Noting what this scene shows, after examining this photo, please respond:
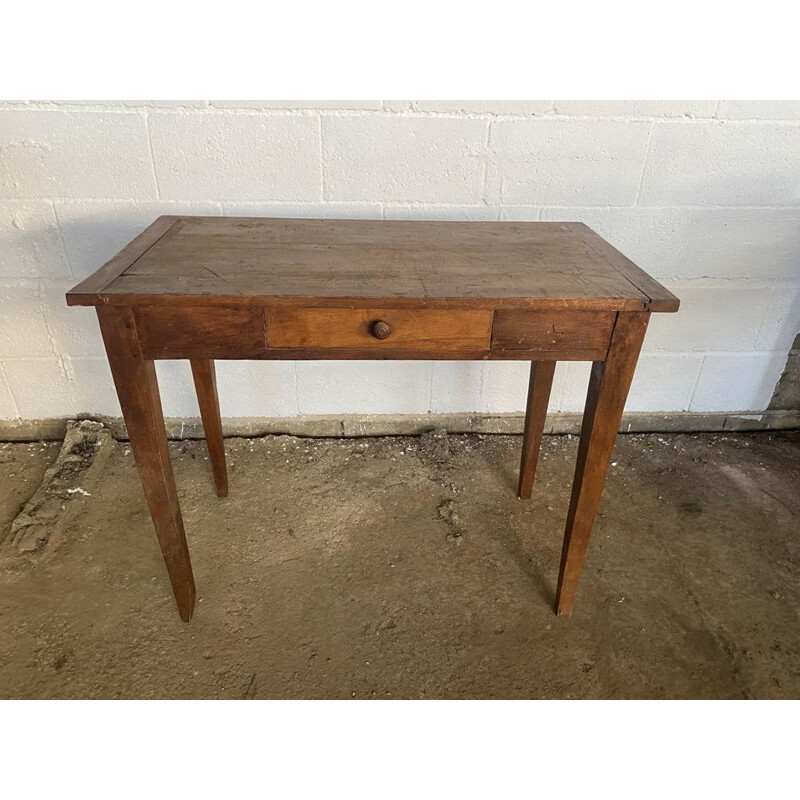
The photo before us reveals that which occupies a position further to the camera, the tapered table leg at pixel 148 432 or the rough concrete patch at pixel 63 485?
the rough concrete patch at pixel 63 485

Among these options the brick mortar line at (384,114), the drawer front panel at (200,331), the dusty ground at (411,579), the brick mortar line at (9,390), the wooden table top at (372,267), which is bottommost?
the dusty ground at (411,579)

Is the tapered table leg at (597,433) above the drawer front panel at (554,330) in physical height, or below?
below

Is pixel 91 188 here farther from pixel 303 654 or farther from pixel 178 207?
pixel 303 654

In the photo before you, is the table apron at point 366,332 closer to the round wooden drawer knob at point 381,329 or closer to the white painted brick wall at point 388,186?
the round wooden drawer knob at point 381,329

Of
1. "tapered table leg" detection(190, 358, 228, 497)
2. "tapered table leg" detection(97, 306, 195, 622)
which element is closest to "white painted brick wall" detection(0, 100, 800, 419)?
"tapered table leg" detection(190, 358, 228, 497)

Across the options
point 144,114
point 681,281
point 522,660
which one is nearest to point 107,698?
point 522,660

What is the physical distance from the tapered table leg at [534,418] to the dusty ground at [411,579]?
0.09 metres

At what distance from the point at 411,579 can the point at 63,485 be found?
1.15 meters

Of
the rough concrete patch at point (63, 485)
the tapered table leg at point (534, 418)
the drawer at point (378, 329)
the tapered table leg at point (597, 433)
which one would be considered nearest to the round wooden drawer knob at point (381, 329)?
the drawer at point (378, 329)

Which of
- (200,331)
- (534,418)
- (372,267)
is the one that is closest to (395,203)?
(372,267)

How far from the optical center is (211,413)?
1.71m

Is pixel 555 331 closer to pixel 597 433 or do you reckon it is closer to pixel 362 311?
pixel 597 433

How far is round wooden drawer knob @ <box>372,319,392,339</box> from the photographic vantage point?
1.09 m

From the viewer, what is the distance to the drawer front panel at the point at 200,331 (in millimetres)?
1084
